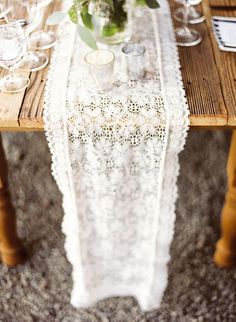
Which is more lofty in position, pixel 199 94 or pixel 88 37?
pixel 88 37

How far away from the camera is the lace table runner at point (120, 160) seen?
1.15m

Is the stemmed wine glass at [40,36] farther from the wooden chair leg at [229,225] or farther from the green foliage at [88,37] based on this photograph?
the wooden chair leg at [229,225]

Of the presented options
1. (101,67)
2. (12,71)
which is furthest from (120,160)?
(12,71)

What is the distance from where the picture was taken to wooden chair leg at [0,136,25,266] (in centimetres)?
141

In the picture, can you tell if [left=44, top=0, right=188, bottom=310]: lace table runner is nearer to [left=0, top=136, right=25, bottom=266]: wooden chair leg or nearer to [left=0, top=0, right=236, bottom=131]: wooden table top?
[left=0, top=0, right=236, bottom=131]: wooden table top

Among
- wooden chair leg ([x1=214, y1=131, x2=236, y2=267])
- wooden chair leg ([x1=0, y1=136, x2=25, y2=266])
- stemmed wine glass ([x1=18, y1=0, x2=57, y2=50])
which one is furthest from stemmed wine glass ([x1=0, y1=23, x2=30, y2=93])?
wooden chair leg ([x1=214, y1=131, x2=236, y2=267])

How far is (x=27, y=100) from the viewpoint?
120cm

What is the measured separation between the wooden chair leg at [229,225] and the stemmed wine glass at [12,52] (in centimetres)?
62

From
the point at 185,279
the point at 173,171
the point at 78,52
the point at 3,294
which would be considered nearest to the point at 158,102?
the point at 173,171

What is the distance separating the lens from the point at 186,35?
1392mm

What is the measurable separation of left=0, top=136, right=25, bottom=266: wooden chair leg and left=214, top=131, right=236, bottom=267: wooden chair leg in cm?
64

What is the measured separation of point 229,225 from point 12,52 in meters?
0.81

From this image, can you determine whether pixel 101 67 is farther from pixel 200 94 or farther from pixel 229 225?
pixel 229 225

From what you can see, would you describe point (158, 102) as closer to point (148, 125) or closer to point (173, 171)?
point (148, 125)
